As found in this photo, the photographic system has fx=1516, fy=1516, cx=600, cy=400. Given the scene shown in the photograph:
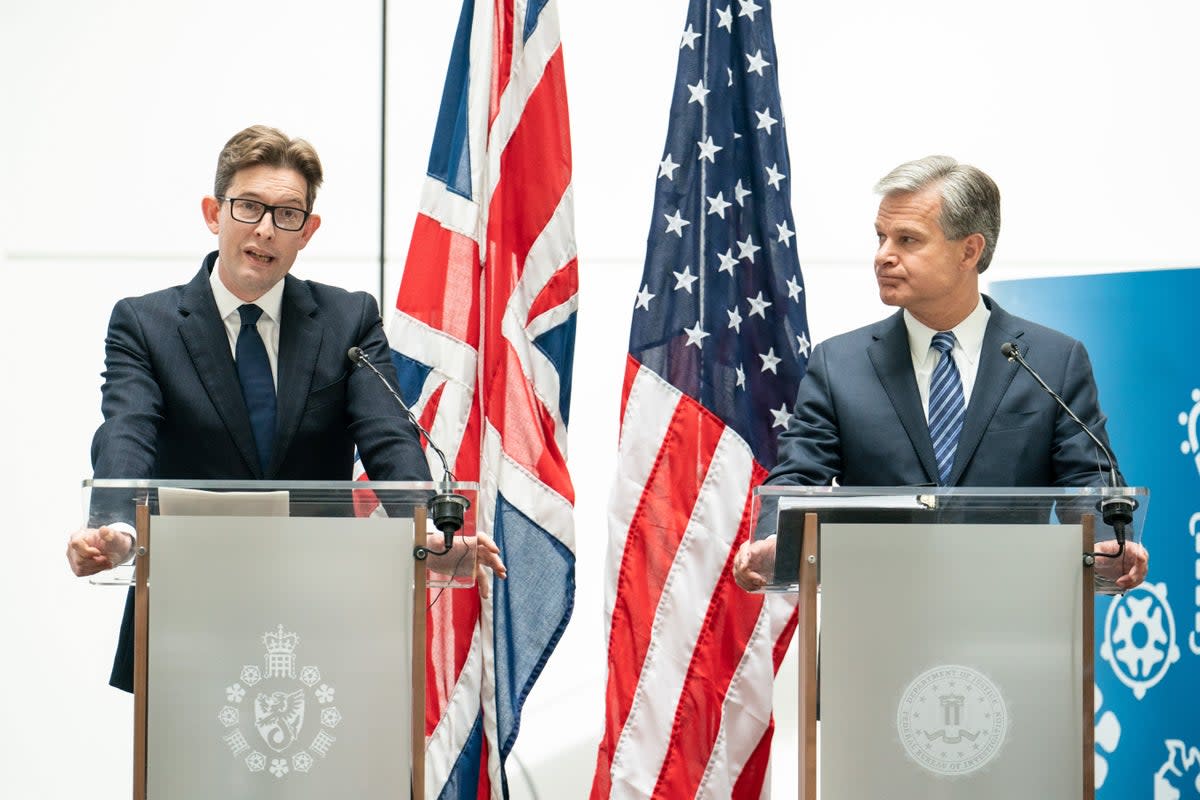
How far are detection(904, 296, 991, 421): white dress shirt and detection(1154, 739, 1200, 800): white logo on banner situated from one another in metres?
1.32

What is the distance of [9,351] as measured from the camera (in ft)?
14.8

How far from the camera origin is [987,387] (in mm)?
3229

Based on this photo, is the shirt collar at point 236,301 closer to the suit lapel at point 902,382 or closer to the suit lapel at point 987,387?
the suit lapel at point 902,382

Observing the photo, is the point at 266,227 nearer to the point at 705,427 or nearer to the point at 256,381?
the point at 256,381

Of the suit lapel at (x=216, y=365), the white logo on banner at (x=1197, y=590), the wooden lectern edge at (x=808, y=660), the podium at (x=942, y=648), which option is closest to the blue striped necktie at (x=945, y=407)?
the podium at (x=942, y=648)

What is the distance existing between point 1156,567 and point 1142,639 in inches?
7.5

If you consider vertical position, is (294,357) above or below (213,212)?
below

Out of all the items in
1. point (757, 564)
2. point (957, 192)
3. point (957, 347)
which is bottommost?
point (757, 564)

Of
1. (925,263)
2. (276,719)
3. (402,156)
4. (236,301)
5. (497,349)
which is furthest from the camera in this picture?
(402,156)

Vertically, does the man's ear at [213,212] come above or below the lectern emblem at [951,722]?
above

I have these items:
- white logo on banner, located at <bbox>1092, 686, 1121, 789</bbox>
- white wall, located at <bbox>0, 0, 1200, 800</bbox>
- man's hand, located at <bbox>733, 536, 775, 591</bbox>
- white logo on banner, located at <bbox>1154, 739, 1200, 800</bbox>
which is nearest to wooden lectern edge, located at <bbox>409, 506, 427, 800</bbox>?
man's hand, located at <bbox>733, 536, 775, 591</bbox>

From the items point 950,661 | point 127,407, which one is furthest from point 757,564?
point 127,407

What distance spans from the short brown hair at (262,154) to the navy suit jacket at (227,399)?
0.22 metres

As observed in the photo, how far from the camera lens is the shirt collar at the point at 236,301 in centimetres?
308
